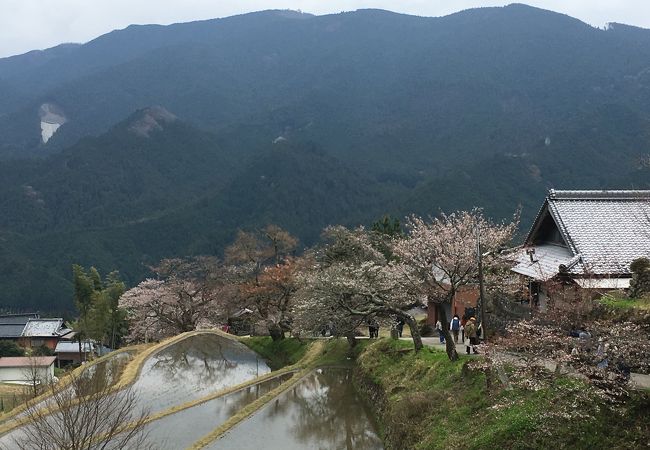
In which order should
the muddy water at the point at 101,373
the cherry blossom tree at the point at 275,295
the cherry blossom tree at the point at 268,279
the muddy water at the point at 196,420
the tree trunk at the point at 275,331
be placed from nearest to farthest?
1. the muddy water at the point at 196,420
2. the muddy water at the point at 101,373
3. the cherry blossom tree at the point at 275,295
4. the cherry blossom tree at the point at 268,279
5. the tree trunk at the point at 275,331

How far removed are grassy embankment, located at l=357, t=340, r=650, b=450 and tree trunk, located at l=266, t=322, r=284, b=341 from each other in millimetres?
13492

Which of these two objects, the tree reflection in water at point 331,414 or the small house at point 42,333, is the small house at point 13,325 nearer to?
the small house at point 42,333

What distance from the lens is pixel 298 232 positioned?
103750mm

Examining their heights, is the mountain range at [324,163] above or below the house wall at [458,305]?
above

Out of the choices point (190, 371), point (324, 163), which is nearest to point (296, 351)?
point (190, 371)

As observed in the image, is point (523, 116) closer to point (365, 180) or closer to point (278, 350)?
point (365, 180)

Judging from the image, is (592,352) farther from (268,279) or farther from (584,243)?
(268,279)

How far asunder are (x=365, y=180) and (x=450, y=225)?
4218 inches

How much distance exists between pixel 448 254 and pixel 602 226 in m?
5.21

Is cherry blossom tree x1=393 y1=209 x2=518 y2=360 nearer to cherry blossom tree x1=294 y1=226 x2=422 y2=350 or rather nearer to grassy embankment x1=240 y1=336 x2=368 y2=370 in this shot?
cherry blossom tree x1=294 y1=226 x2=422 y2=350

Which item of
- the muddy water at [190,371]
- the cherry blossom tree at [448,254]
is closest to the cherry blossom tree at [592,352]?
the cherry blossom tree at [448,254]

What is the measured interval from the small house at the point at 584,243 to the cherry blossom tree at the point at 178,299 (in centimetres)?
2560

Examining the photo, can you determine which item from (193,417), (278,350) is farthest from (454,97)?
(193,417)

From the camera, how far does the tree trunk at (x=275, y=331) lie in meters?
33.7
